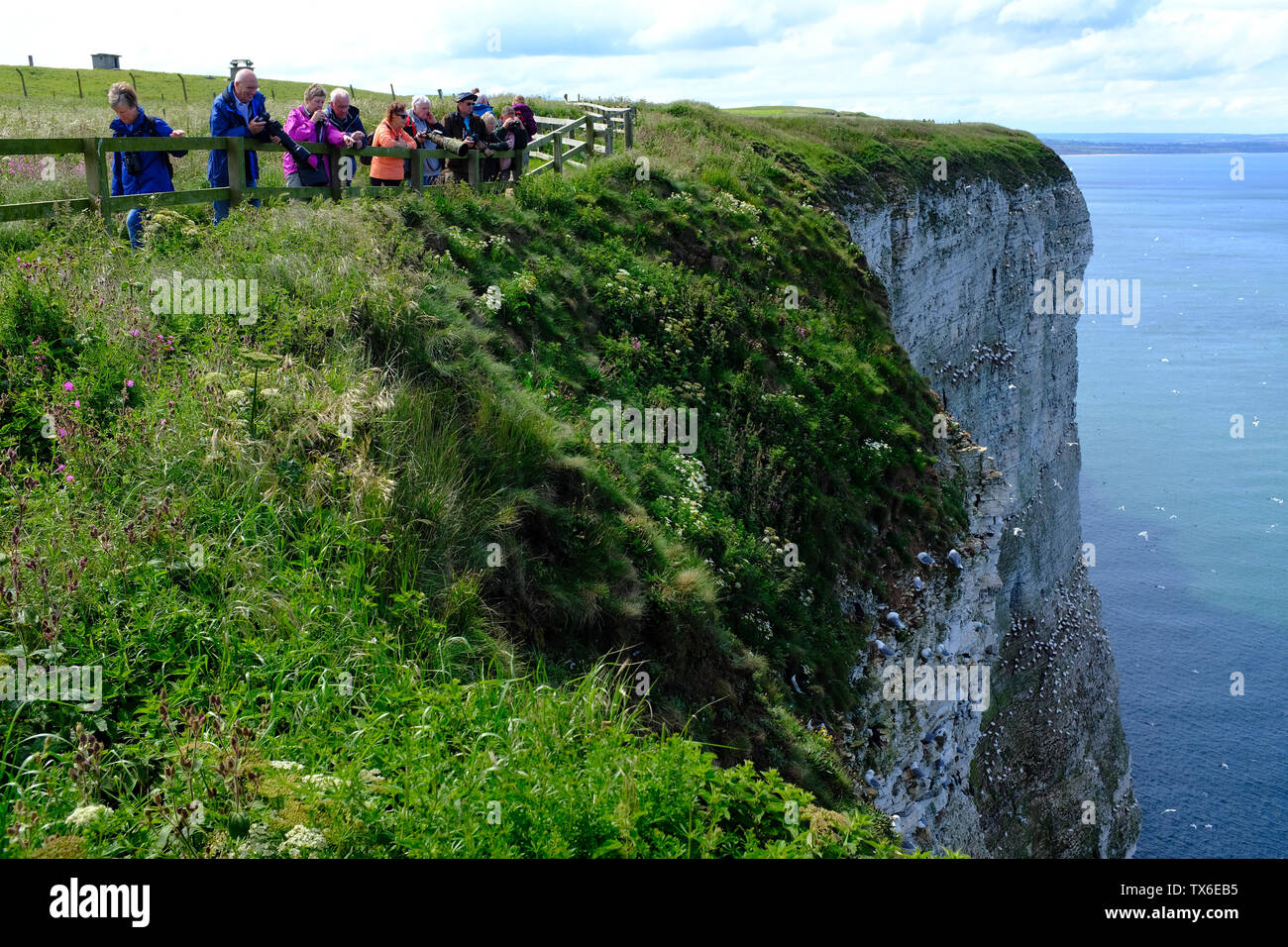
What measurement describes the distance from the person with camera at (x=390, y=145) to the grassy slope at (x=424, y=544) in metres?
1.16

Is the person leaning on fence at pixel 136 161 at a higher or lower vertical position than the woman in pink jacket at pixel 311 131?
lower

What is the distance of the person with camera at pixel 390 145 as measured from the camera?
14.7m

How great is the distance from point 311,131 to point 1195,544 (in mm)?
81919

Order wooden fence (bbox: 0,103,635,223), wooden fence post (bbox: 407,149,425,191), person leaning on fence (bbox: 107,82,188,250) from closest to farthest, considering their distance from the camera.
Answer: wooden fence (bbox: 0,103,635,223)
person leaning on fence (bbox: 107,82,188,250)
wooden fence post (bbox: 407,149,425,191)

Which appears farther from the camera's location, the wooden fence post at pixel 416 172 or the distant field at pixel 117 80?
the distant field at pixel 117 80

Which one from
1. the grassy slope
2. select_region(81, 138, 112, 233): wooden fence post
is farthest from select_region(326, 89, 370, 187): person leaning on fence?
select_region(81, 138, 112, 233): wooden fence post

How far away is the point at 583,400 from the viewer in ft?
40.9

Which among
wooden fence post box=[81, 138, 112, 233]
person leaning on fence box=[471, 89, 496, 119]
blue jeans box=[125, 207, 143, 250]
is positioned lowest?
blue jeans box=[125, 207, 143, 250]

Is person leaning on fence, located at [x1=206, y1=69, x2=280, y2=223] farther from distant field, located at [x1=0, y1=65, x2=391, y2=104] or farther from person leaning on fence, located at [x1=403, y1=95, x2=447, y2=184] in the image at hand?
distant field, located at [x1=0, y1=65, x2=391, y2=104]

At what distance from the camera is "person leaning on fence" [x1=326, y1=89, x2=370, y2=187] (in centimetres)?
1375

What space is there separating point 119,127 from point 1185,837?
50101 mm

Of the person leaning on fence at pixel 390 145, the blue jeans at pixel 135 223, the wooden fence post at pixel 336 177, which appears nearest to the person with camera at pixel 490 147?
the person leaning on fence at pixel 390 145

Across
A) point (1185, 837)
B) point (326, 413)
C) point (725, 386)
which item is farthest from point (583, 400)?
point (1185, 837)

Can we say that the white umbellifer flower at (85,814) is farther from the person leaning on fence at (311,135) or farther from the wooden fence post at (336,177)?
the person leaning on fence at (311,135)
